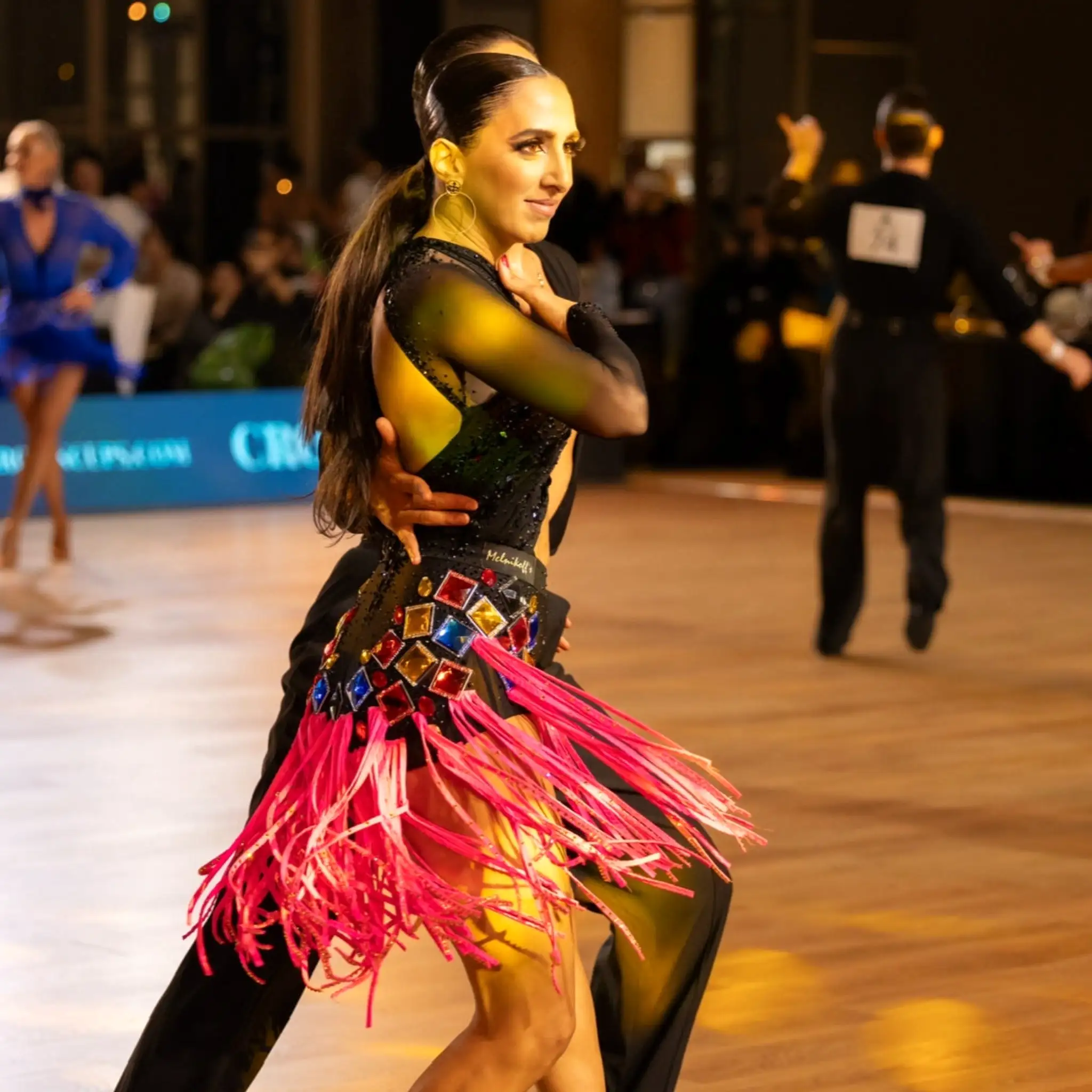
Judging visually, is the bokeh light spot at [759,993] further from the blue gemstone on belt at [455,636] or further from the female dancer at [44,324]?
the female dancer at [44,324]

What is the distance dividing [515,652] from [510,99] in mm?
602

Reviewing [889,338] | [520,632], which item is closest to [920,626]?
[889,338]

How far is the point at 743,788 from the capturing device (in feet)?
18.6

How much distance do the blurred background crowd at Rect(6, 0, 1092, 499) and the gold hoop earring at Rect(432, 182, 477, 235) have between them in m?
5.40

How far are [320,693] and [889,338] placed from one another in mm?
5094

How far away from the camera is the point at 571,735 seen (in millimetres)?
2646

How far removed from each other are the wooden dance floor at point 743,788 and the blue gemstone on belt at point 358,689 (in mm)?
1119

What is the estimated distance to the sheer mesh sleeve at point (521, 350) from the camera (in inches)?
A: 97.7

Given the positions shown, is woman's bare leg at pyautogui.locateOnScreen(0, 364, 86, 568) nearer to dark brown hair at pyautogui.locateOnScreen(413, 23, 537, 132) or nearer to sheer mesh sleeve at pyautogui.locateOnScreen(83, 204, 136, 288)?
sheer mesh sleeve at pyautogui.locateOnScreen(83, 204, 136, 288)

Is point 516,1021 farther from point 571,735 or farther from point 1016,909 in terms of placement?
point 1016,909

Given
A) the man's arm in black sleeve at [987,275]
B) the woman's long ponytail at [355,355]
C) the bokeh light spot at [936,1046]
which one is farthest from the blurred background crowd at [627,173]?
the woman's long ponytail at [355,355]

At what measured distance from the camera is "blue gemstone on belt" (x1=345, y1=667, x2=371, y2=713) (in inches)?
102

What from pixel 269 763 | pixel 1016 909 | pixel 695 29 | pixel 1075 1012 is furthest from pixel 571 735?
pixel 695 29

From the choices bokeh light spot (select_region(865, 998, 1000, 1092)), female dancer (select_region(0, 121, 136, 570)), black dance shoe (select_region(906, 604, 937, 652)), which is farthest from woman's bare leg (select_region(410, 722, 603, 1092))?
female dancer (select_region(0, 121, 136, 570))
